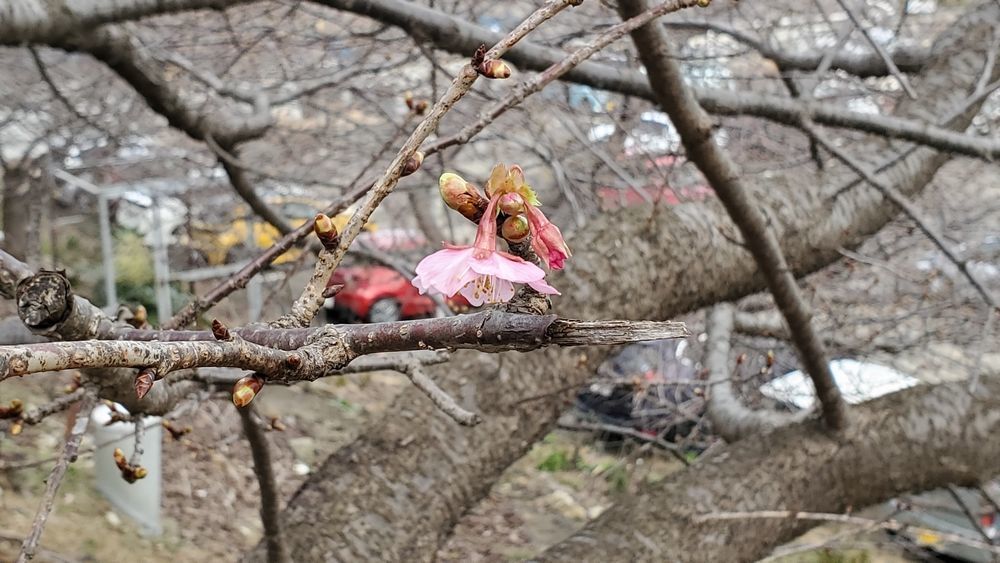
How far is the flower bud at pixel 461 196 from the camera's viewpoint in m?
0.85

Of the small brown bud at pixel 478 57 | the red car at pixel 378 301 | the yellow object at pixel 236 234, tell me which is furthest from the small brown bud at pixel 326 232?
the red car at pixel 378 301

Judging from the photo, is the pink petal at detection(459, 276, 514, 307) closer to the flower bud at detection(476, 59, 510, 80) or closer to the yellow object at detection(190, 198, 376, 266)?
the flower bud at detection(476, 59, 510, 80)

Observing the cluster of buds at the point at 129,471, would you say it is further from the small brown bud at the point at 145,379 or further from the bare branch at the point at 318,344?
the small brown bud at the point at 145,379

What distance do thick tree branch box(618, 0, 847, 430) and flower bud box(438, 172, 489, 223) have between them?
34.9 inches

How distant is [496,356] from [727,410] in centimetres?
126

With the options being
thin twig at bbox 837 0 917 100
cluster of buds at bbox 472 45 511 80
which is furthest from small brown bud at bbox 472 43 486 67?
thin twig at bbox 837 0 917 100

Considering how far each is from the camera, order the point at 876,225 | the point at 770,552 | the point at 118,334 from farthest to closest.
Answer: the point at 876,225 < the point at 770,552 < the point at 118,334

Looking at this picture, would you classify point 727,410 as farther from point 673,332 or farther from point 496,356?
point 673,332

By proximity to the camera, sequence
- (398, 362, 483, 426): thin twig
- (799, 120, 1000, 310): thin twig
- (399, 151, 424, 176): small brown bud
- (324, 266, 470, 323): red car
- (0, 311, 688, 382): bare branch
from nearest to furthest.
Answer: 1. (0, 311, 688, 382): bare branch
2. (399, 151, 424, 176): small brown bud
3. (398, 362, 483, 426): thin twig
4. (799, 120, 1000, 310): thin twig
5. (324, 266, 470, 323): red car

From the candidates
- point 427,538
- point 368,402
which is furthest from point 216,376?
point 368,402

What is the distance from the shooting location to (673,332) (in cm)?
65

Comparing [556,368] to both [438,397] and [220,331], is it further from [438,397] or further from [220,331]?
[220,331]

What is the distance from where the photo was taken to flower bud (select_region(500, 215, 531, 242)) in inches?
32.9

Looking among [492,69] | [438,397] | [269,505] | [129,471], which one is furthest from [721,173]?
[129,471]
